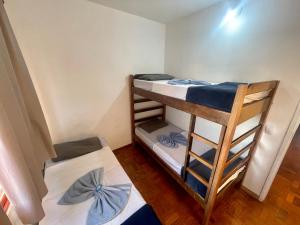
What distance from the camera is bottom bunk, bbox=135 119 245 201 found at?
1.29 metres

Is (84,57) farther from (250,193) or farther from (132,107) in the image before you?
(250,193)

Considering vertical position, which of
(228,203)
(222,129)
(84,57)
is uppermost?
(84,57)

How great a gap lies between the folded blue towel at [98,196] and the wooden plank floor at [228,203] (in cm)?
53

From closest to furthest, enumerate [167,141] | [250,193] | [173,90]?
[173,90]
[250,193]
[167,141]

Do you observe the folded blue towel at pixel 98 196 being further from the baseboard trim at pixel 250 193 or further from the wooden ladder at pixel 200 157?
the baseboard trim at pixel 250 193

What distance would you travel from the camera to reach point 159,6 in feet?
5.41

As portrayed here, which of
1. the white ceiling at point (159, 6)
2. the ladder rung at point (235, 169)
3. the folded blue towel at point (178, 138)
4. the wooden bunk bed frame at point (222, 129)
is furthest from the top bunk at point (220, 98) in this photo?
the white ceiling at point (159, 6)

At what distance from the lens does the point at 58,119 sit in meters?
1.76

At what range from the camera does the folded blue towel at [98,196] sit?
997 millimetres

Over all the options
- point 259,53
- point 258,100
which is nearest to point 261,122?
point 258,100

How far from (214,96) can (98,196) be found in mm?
1281

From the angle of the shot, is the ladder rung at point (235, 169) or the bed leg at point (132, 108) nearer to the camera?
the ladder rung at point (235, 169)

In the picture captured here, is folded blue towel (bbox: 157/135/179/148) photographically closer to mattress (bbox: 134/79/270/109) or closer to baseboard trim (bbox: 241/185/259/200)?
mattress (bbox: 134/79/270/109)

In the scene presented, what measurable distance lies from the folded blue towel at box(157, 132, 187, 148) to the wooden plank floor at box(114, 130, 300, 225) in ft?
1.45
